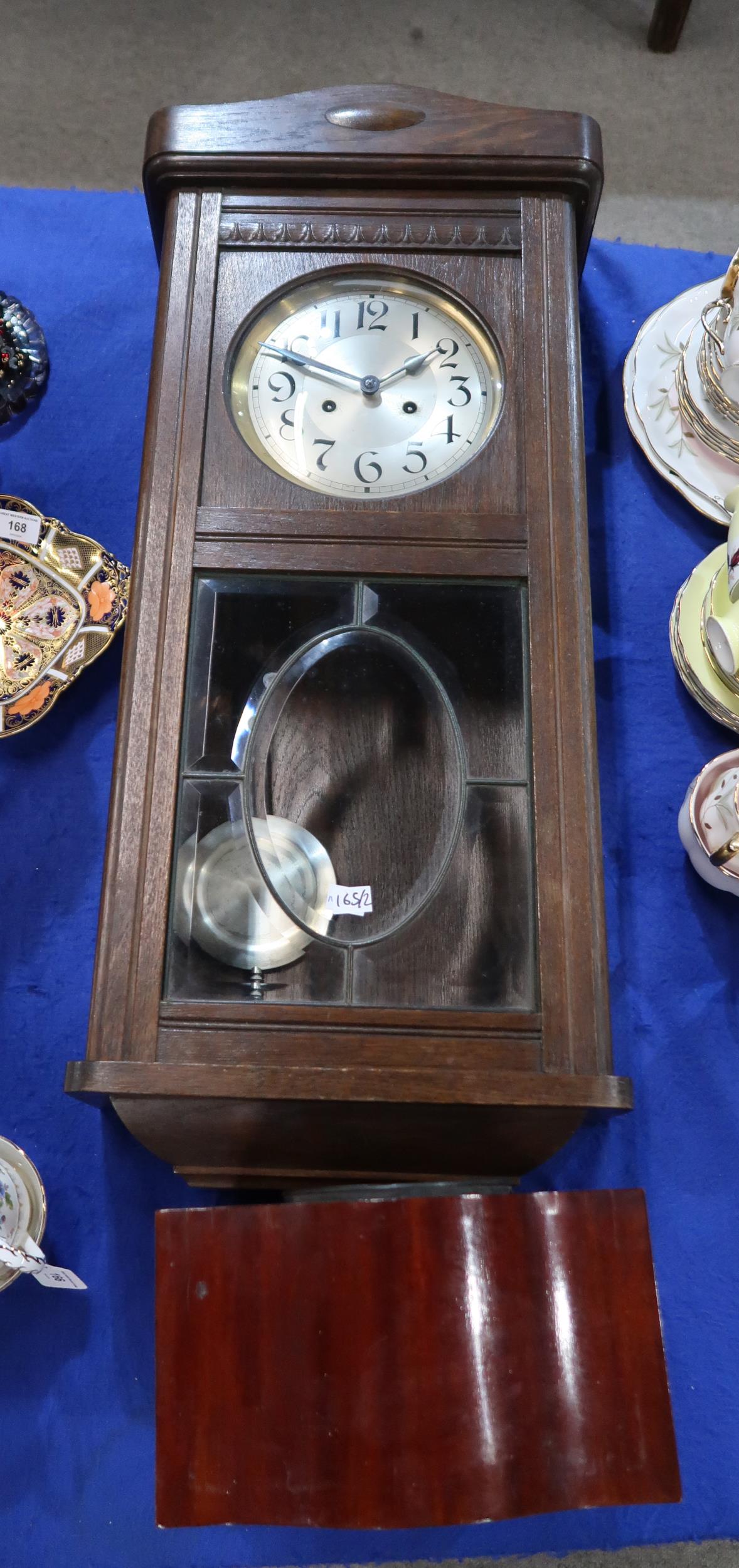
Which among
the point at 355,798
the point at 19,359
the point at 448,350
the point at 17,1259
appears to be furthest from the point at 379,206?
the point at 17,1259

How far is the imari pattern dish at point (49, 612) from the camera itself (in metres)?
1.03

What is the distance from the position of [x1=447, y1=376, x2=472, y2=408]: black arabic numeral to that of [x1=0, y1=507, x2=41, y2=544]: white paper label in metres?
0.39

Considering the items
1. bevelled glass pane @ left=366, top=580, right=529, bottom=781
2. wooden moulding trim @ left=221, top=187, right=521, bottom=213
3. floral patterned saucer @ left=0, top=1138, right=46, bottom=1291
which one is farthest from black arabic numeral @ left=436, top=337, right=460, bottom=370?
floral patterned saucer @ left=0, top=1138, right=46, bottom=1291

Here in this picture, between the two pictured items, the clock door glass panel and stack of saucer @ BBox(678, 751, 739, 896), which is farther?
stack of saucer @ BBox(678, 751, 739, 896)

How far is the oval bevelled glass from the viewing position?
83 cm

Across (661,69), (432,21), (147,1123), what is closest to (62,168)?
(432,21)

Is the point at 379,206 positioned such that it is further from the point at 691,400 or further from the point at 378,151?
the point at 691,400

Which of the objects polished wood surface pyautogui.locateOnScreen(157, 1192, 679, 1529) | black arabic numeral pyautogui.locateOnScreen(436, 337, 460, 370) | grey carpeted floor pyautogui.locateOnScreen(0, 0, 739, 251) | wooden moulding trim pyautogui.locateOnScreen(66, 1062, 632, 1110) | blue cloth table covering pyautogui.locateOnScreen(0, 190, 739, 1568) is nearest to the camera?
polished wood surface pyautogui.locateOnScreen(157, 1192, 679, 1529)

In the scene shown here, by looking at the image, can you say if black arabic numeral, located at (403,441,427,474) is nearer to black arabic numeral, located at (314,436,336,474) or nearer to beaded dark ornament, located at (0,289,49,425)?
black arabic numeral, located at (314,436,336,474)

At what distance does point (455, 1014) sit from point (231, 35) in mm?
1364

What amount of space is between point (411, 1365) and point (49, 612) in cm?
69

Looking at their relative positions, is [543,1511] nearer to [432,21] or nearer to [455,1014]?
[455,1014]

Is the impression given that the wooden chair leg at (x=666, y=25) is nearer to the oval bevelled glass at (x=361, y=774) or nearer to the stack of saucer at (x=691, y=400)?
the stack of saucer at (x=691, y=400)

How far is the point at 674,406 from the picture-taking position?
1160 mm
